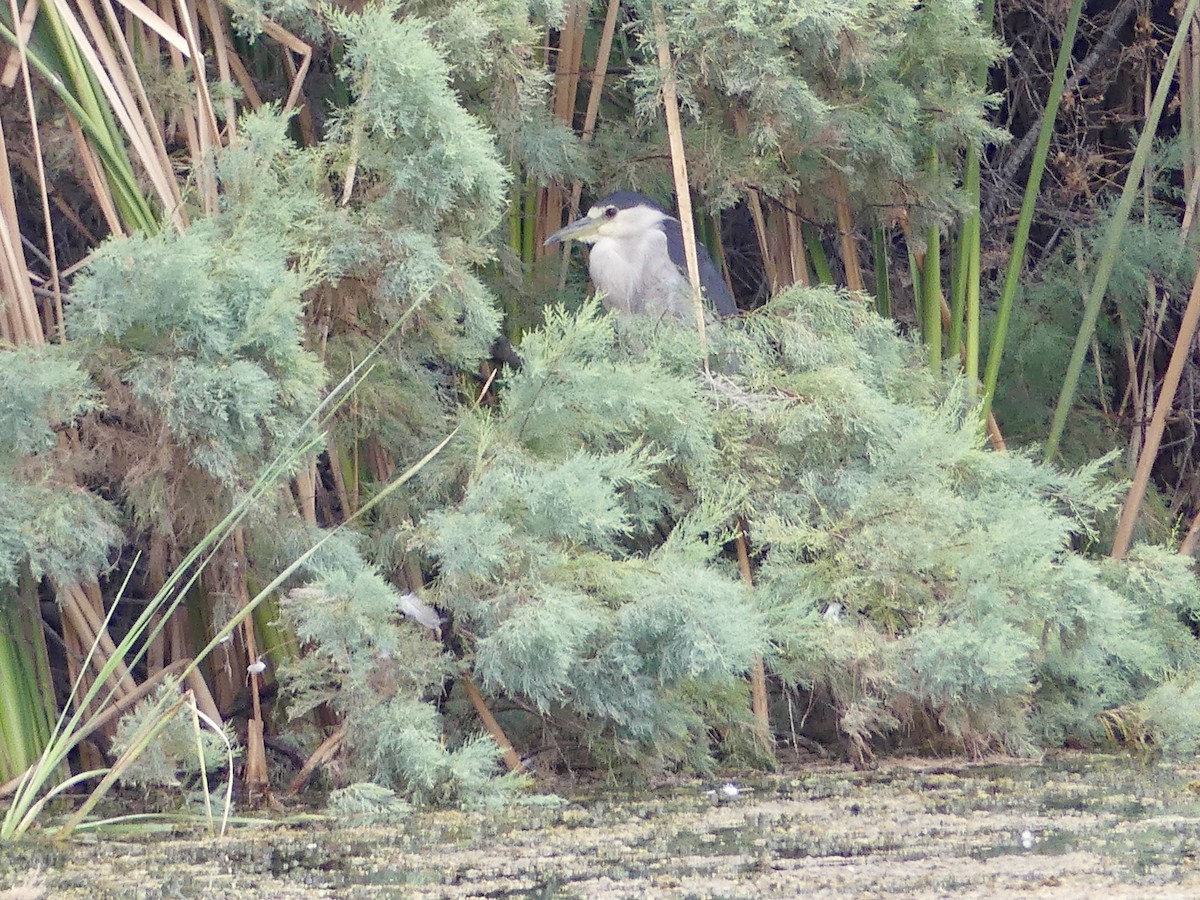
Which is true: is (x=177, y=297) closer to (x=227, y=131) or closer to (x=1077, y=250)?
(x=227, y=131)

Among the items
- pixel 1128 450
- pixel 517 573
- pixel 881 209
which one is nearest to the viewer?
pixel 517 573

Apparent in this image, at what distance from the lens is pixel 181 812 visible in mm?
2428

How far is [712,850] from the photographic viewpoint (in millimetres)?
2158

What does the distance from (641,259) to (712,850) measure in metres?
2.10

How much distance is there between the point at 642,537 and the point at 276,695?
78cm

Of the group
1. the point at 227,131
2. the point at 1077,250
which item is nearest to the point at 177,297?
the point at 227,131

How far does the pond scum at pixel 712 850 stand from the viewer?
1.93 m

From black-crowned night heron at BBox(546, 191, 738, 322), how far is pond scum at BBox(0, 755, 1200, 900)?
4.70ft

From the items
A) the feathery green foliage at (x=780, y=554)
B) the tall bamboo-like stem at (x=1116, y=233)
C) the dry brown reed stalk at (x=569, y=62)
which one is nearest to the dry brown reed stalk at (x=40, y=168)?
the feathery green foliage at (x=780, y=554)

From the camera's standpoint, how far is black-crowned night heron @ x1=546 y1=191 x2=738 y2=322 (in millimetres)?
3729

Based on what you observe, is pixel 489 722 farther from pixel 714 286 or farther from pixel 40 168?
pixel 714 286

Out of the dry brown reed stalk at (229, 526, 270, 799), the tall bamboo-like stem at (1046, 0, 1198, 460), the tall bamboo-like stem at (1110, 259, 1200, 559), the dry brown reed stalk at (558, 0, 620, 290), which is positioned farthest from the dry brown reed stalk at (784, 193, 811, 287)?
the dry brown reed stalk at (229, 526, 270, 799)

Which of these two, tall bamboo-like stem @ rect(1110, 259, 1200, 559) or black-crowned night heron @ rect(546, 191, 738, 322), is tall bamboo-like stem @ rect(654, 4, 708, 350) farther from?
tall bamboo-like stem @ rect(1110, 259, 1200, 559)

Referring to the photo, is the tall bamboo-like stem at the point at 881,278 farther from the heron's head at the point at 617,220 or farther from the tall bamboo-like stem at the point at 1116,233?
the heron's head at the point at 617,220
